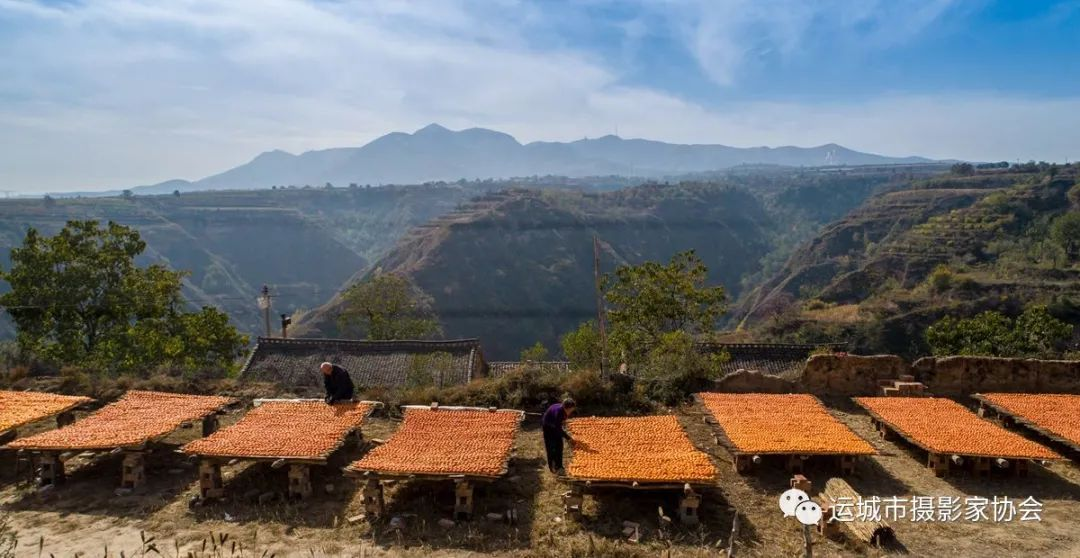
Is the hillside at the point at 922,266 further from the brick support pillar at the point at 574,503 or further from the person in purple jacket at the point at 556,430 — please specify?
the brick support pillar at the point at 574,503

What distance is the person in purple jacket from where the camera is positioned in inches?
351

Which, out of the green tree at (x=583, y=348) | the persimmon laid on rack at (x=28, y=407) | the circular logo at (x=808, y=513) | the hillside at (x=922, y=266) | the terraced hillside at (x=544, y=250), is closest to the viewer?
the circular logo at (x=808, y=513)

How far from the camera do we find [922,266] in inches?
2308

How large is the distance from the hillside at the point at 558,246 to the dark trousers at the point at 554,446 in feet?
154

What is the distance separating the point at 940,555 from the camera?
23.2 ft

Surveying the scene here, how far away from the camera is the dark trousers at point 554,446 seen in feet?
29.7

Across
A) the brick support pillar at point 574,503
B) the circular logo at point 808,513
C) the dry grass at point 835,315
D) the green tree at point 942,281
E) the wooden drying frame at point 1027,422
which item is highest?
the circular logo at point 808,513

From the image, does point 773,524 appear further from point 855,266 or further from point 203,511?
point 855,266

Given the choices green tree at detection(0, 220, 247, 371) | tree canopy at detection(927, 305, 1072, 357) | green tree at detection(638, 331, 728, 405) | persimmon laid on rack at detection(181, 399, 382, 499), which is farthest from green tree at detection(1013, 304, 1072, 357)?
green tree at detection(0, 220, 247, 371)

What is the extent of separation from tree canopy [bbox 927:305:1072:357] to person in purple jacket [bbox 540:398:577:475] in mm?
16699

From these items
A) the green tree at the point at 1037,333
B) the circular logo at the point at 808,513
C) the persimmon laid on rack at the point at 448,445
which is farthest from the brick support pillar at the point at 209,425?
the green tree at the point at 1037,333

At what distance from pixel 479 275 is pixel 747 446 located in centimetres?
7052

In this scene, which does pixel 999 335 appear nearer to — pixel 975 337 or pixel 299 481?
pixel 975 337

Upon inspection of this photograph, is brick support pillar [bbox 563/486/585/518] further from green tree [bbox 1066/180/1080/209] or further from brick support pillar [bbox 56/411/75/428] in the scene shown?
green tree [bbox 1066/180/1080/209]
